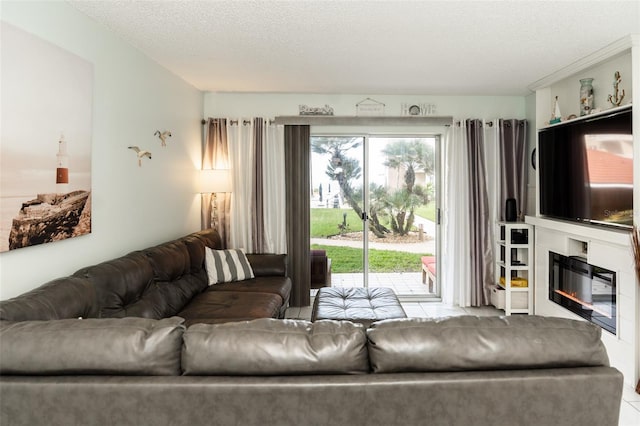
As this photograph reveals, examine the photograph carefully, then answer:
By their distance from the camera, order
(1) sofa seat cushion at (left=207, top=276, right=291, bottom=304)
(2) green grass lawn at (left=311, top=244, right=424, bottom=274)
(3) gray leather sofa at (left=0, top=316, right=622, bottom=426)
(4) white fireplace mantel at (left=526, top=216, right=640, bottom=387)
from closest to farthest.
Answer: (3) gray leather sofa at (left=0, top=316, right=622, bottom=426) < (4) white fireplace mantel at (left=526, top=216, right=640, bottom=387) < (1) sofa seat cushion at (left=207, top=276, right=291, bottom=304) < (2) green grass lawn at (left=311, top=244, right=424, bottom=274)

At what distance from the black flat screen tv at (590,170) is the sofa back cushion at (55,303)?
366cm

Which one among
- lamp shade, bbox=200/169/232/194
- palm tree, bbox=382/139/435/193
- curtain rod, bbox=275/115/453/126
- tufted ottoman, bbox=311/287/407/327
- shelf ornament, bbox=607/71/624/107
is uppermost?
curtain rod, bbox=275/115/453/126

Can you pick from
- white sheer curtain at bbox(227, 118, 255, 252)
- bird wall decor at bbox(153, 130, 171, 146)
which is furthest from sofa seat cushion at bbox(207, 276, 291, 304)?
bird wall decor at bbox(153, 130, 171, 146)

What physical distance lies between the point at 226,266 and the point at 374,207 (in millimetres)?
2028

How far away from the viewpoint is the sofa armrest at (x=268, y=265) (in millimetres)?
4203

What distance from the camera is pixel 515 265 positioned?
14.3ft

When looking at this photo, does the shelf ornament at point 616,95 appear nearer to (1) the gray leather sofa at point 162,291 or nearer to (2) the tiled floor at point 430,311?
(2) the tiled floor at point 430,311

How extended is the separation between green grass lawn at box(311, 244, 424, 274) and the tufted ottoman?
1.38 m

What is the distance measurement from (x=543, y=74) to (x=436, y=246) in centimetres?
225

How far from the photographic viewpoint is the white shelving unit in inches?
168

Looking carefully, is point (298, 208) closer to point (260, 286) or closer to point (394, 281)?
point (260, 286)

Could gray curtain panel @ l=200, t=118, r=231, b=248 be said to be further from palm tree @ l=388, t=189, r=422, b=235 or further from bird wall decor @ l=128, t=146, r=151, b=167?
palm tree @ l=388, t=189, r=422, b=235

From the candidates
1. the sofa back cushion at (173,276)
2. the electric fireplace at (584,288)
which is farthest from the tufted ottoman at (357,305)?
the electric fireplace at (584,288)

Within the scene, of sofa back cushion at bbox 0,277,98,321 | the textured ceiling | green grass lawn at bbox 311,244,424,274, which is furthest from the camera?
green grass lawn at bbox 311,244,424,274
